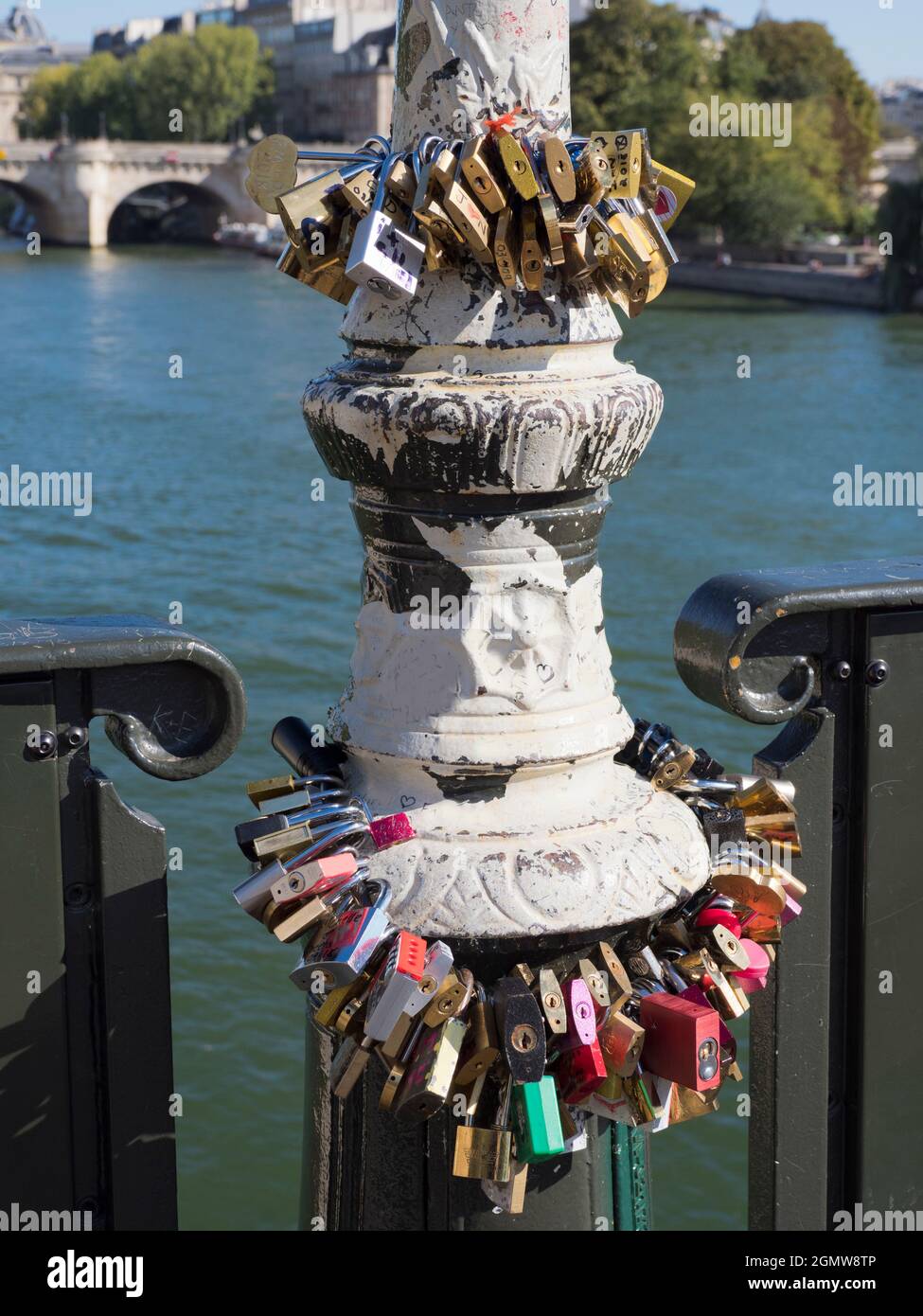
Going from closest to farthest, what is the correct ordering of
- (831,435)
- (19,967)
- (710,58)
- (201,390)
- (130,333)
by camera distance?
(19,967)
(831,435)
(201,390)
(130,333)
(710,58)

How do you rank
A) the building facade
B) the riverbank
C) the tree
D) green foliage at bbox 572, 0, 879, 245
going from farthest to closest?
the building facade
the tree
green foliage at bbox 572, 0, 879, 245
the riverbank

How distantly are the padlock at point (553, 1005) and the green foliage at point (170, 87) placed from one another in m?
51.9

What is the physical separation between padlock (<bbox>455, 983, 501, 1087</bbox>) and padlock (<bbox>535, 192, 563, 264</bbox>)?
60 cm

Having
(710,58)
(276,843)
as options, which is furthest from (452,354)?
(710,58)

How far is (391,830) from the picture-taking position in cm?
156

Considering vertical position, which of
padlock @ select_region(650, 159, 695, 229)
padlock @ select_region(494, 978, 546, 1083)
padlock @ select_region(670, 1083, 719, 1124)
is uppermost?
padlock @ select_region(650, 159, 695, 229)

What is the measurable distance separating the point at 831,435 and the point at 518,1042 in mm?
17920

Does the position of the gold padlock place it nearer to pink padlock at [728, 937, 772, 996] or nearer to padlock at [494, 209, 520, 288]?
padlock at [494, 209, 520, 288]

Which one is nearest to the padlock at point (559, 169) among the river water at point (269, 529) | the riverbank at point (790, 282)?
the river water at point (269, 529)

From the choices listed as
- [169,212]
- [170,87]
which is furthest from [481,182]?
[170,87]

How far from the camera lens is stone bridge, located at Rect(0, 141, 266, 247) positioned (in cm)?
4572

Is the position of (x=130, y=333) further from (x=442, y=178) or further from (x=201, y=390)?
(x=442, y=178)

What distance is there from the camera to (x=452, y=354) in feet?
5.00

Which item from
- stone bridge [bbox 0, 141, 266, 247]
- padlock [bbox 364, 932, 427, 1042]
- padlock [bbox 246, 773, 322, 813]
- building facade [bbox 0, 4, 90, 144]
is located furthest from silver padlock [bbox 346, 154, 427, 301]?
building facade [bbox 0, 4, 90, 144]
